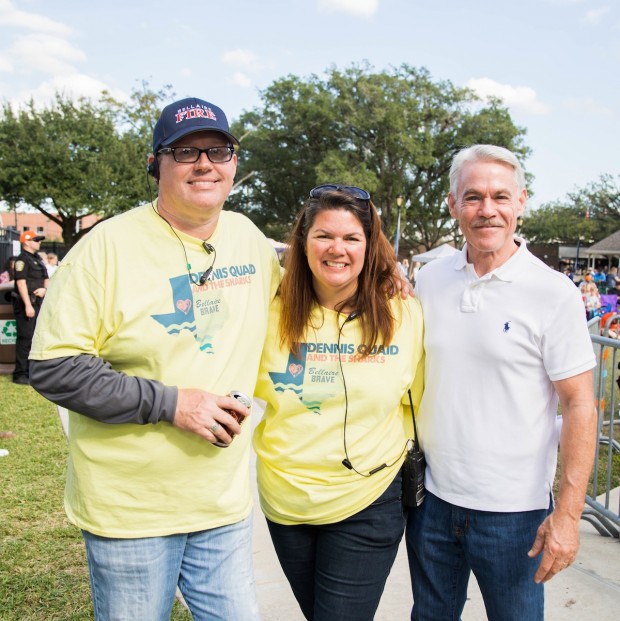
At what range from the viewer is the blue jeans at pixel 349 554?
2.13m

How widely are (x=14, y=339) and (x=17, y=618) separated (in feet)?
23.3

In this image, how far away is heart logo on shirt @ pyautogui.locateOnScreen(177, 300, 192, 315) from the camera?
1.87 meters

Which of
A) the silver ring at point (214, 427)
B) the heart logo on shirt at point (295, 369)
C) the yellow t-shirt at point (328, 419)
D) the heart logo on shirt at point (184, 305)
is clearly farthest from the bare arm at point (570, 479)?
the heart logo on shirt at point (184, 305)

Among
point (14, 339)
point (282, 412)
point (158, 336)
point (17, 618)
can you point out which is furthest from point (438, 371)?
point (14, 339)

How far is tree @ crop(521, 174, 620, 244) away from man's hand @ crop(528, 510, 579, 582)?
219 ft

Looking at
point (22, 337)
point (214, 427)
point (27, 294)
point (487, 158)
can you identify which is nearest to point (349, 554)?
point (214, 427)

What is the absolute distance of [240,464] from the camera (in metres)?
2.05

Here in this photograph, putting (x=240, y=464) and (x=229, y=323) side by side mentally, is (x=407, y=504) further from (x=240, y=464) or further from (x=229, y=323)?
(x=229, y=323)

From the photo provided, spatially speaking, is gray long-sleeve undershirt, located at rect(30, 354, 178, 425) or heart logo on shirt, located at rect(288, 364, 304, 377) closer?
gray long-sleeve undershirt, located at rect(30, 354, 178, 425)

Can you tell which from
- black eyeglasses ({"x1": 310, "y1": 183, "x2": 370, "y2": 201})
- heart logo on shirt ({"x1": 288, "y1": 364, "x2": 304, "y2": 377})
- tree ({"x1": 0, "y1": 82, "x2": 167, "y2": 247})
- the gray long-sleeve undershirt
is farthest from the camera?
tree ({"x1": 0, "y1": 82, "x2": 167, "y2": 247})

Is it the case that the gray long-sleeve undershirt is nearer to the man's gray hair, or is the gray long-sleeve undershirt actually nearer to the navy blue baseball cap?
the navy blue baseball cap

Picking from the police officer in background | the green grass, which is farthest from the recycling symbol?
the green grass

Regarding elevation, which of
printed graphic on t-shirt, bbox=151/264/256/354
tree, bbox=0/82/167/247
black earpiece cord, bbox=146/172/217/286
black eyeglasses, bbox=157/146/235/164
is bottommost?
printed graphic on t-shirt, bbox=151/264/256/354

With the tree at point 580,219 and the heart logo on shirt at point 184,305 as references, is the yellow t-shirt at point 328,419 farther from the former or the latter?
the tree at point 580,219
